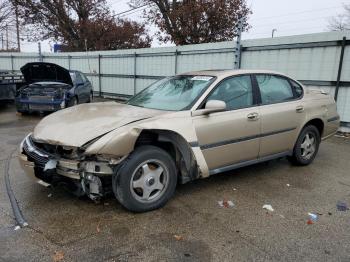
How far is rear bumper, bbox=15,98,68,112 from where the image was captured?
920 cm

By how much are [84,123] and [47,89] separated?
6.79 metres

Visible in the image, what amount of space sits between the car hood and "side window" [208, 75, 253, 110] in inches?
32.6

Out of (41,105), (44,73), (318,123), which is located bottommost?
(41,105)

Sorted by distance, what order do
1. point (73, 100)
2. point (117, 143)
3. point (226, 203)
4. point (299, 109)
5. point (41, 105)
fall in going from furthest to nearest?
point (73, 100)
point (41, 105)
point (299, 109)
point (226, 203)
point (117, 143)

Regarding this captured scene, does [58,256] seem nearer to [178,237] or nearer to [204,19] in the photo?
[178,237]

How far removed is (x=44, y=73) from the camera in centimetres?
997

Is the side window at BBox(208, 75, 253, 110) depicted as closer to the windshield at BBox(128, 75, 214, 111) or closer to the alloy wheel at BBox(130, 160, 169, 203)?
the windshield at BBox(128, 75, 214, 111)

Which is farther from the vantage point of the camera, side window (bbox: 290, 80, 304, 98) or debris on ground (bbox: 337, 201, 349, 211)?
side window (bbox: 290, 80, 304, 98)

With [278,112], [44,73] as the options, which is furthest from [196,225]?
[44,73]

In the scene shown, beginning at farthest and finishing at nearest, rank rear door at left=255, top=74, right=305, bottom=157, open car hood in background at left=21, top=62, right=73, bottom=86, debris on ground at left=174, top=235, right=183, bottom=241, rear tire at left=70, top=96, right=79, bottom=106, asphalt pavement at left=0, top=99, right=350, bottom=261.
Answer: rear tire at left=70, top=96, right=79, bottom=106 → open car hood in background at left=21, top=62, right=73, bottom=86 → rear door at left=255, top=74, right=305, bottom=157 → debris on ground at left=174, top=235, right=183, bottom=241 → asphalt pavement at left=0, top=99, right=350, bottom=261

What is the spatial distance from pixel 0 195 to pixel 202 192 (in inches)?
99.0

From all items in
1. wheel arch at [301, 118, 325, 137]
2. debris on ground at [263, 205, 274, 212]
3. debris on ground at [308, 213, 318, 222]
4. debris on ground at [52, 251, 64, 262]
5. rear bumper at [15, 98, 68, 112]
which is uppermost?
wheel arch at [301, 118, 325, 137]

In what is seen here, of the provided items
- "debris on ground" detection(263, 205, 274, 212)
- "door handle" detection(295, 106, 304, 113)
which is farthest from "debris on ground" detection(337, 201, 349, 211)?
"door handle" detection(295, 106, 304, 113)

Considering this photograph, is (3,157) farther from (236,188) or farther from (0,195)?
(236,188)
